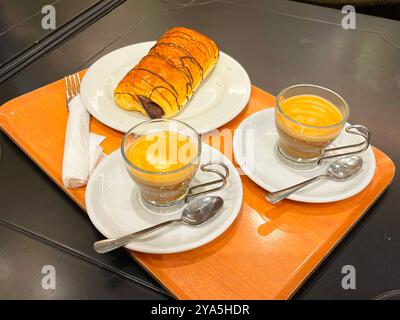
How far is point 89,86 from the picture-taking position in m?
1.05

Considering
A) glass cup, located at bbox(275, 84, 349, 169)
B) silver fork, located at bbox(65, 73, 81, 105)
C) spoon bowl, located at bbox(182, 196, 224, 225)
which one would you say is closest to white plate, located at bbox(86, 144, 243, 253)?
spoon bowl, located at bbox(182, 196, 224, 225)

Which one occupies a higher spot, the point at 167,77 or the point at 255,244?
the point at 167,77

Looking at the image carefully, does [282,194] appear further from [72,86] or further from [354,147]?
[72,86]

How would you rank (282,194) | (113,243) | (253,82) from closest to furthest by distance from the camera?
(113,243) → (282,194) → (253,82)

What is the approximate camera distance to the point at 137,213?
761 mm

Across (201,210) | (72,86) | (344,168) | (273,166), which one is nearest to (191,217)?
(201,210)

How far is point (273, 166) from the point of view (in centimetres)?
86

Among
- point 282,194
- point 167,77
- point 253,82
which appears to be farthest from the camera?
point 253,82

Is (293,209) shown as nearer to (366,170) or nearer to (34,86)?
(366,170)

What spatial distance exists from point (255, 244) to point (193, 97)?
1.54ft

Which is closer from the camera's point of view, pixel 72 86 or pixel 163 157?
pixel 163 157

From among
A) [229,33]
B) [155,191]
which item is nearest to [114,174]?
[155,191]

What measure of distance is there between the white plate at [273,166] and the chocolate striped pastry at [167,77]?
0.18 meters

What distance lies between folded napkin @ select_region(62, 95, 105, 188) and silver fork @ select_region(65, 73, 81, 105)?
1.2 inches
